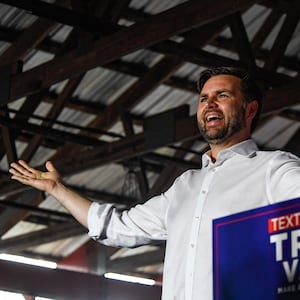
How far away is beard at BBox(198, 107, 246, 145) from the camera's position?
215 cm

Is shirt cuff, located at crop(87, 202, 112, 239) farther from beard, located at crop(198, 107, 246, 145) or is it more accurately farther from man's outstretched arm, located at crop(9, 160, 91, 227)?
beard, located at crop(198, 107, 246, 145)

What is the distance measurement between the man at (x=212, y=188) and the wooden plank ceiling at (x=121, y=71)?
3280mm

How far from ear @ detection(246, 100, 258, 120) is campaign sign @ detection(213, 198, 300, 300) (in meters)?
0.55

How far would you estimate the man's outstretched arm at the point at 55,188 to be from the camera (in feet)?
8.26

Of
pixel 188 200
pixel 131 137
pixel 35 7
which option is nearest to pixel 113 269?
pixel 131 137

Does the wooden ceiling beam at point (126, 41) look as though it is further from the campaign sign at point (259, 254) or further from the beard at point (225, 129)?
the campaign sign at point (259, 254)

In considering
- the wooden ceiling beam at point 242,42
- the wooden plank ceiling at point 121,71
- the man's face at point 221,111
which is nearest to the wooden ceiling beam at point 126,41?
the wooden plank ceiling at point 121,71

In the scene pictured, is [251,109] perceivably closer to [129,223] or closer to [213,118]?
[213,118]

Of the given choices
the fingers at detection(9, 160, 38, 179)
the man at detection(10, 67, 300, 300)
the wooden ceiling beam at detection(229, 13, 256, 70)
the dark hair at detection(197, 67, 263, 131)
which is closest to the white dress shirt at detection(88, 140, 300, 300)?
the man at detection(10, 67, 300, 300)

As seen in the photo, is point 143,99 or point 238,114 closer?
point 238,114

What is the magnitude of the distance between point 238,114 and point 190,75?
695 centimetres

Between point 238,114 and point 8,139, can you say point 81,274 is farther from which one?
point 238,114

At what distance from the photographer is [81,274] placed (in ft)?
36.7

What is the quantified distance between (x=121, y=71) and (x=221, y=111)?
6699mm
